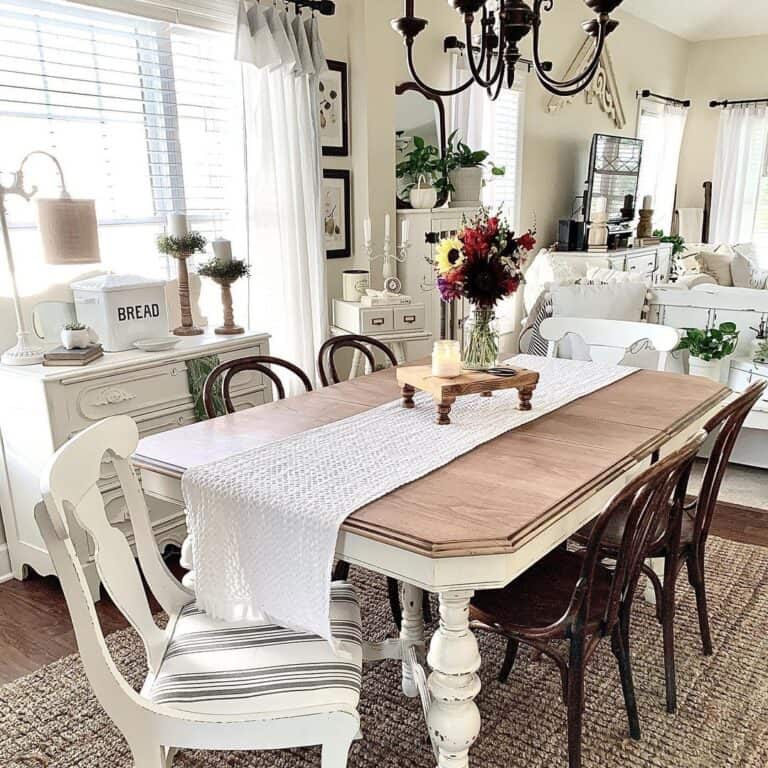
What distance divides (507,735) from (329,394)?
110 centimetres

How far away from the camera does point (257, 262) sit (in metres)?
3.47

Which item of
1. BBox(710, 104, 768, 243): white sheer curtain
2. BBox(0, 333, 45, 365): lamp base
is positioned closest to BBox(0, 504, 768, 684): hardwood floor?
BBox(0, 333, 45, 365): lamp base

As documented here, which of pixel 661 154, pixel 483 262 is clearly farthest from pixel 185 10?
pixel 661 154

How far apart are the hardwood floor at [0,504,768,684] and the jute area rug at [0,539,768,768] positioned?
90 millimetres

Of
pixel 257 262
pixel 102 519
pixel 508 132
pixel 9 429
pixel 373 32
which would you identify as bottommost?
pixel 9 429

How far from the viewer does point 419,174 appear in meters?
4.18

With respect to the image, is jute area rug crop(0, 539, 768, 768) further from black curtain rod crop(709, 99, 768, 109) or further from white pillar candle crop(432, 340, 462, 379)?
black curtain rod crop(709, 99, 768, 109)

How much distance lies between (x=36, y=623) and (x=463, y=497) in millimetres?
1781

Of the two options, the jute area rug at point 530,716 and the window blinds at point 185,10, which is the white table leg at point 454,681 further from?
the window blinds at point 185,10

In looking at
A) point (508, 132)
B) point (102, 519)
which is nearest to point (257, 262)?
point (102, 519)

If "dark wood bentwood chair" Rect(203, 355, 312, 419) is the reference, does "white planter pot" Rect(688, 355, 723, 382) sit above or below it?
below

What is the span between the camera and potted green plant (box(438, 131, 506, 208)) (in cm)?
425

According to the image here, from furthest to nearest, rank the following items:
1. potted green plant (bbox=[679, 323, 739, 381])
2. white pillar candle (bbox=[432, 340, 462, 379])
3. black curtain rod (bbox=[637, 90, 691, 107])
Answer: black curtain rod (bbox=[637, 90, 691, 107])
potted green plant (bbox=[679, 323, 739, 381])
white pillar candle (bbox=[432, 340, 462, 379])

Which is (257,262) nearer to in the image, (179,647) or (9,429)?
(9,429)
